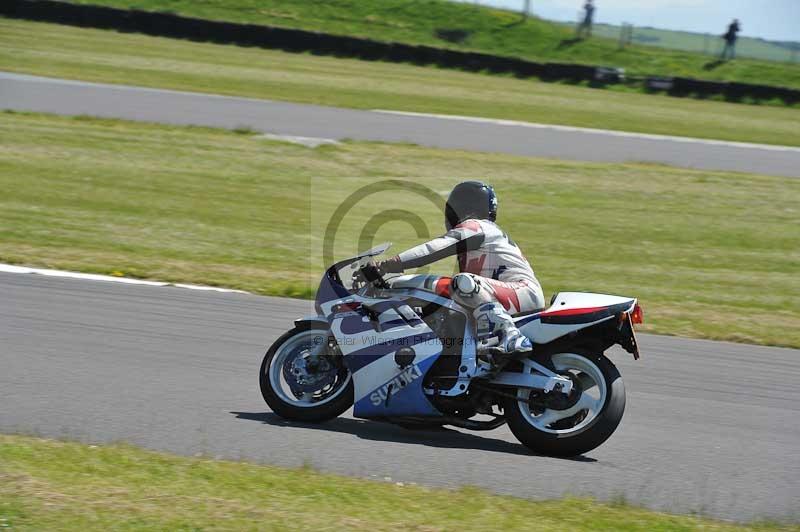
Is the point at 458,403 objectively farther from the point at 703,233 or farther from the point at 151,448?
the point at 703,233

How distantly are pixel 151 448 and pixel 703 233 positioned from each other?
462 inches

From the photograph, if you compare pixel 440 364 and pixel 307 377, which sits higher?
pixel 440 364

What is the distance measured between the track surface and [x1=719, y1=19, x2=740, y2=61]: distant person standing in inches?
1569

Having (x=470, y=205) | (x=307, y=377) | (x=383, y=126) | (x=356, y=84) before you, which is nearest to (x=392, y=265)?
(x=470, y=205)

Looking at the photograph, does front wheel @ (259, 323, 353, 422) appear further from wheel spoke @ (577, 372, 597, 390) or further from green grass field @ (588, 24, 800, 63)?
green grass field @ (588, 24, 800, 63)

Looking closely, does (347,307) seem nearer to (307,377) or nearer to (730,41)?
(307,377)

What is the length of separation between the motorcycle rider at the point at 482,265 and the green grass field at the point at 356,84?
66.5ft

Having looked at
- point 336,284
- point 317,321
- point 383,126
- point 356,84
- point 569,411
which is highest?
point 356,84

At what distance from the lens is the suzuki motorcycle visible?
6.26 metres

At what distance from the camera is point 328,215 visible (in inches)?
257

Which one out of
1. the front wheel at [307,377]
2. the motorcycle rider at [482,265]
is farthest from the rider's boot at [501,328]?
the front wheel at [307,377]

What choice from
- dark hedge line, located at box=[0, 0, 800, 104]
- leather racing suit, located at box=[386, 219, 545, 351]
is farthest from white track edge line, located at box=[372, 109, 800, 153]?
leather racing suit, located at box=[386, 219, 545, 351]

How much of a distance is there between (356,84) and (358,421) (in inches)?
985

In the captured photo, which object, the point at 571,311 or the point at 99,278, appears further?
the point at 99,278
